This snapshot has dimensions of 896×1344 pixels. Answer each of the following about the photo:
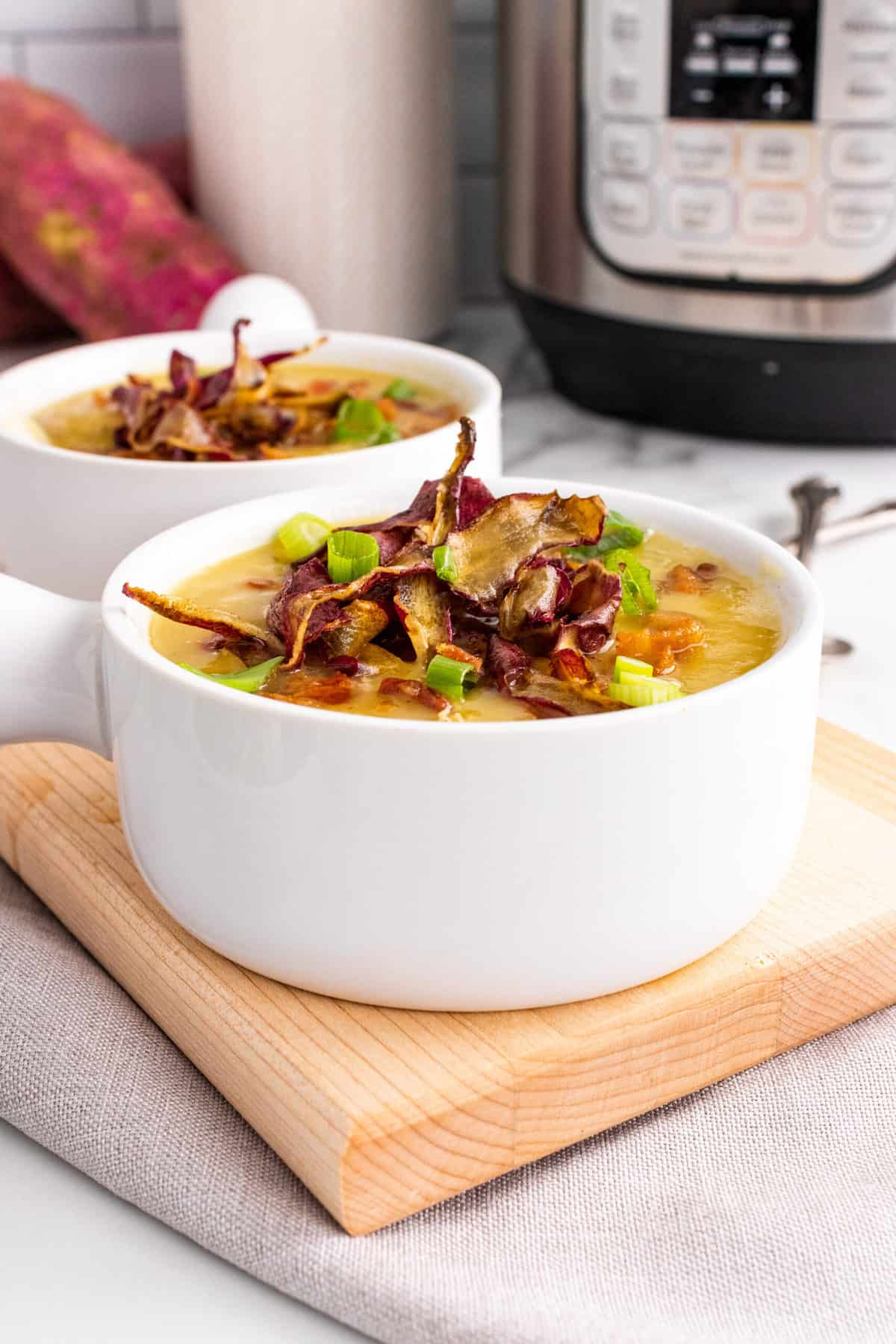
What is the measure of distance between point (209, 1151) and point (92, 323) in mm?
948

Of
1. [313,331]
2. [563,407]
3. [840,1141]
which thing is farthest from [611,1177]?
[563,407]

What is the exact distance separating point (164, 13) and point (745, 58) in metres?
0.76

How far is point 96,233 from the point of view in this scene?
1347mm

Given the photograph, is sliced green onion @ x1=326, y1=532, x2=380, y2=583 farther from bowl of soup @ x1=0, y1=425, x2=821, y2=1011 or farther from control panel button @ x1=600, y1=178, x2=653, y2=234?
control panel button @ x1=600, y1=178, x2=653, y2=234

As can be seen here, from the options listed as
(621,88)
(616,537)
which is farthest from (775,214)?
(616,537)

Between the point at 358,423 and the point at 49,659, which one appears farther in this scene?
the point at 358,423

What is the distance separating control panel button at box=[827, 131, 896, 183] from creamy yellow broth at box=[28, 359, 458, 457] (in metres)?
0.33

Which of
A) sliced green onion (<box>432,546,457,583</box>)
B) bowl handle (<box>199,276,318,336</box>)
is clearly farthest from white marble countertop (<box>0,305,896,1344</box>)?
bowl handle (<box>199,276,318,336</box>)

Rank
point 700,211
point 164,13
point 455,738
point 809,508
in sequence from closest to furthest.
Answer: point 455,738, point 809,508, point 700,211, point 164,13

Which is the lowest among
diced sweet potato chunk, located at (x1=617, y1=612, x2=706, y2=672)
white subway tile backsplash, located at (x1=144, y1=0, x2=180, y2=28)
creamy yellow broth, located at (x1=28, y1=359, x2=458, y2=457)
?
creamy yellow broth, located at (x1=28, y1=359, x2=458, y2=457)

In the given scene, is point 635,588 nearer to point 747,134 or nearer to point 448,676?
point 448,676

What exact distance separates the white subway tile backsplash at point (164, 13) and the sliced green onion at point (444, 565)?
117 cm

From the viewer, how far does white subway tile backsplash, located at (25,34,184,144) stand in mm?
1597

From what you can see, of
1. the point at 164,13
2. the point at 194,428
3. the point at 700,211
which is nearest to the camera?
the point at 194,428
